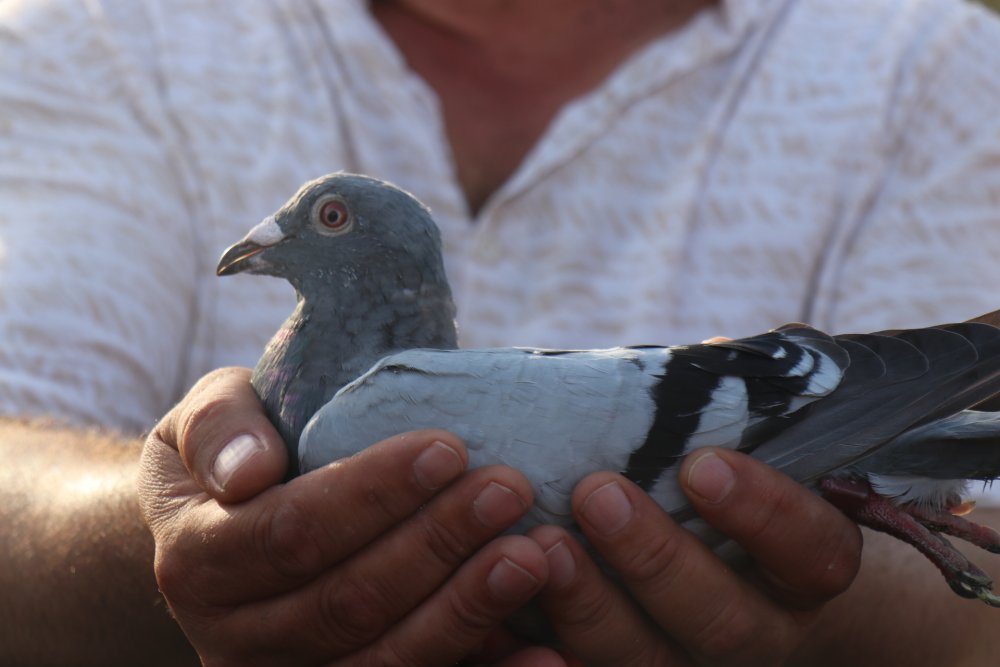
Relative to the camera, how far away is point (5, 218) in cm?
246

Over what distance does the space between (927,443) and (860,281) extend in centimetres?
123

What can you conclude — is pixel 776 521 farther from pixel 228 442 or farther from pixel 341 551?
pixel 228 442

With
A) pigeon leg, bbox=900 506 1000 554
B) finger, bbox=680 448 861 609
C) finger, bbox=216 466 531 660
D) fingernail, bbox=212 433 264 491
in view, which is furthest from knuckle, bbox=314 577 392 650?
pigeon leg, bbox=900 506 1000 554

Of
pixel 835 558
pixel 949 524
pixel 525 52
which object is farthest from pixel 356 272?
pixel 525 52

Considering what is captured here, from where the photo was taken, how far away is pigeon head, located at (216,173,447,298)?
1595 millimetres

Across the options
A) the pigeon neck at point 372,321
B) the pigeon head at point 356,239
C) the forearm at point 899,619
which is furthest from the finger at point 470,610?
the forearm at point 899,619

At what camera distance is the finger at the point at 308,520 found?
1.30 meters

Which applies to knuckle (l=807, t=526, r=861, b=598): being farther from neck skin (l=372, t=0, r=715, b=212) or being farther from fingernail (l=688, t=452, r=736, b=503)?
neck skin (l=372, t=0, r=715, b=212)

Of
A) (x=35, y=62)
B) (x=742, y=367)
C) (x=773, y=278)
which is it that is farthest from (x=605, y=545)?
(x=35, y=62)

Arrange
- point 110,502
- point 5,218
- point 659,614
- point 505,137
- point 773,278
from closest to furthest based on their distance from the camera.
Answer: point 659,614, point 110,502, point 5,218, point 773,278, point 505,137

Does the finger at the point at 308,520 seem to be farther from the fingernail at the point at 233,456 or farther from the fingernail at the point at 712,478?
the fingernail at the point at 712,478

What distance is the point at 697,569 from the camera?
142 cm

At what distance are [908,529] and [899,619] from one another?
23.4 inches

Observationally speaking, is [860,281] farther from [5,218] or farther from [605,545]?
[5,218]
